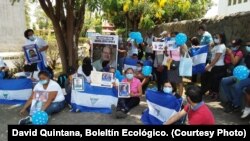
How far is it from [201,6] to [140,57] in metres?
20.0

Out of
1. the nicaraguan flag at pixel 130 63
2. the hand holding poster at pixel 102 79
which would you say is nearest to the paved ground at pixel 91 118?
the hand holding poster at pixel 102 79

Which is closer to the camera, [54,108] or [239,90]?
[239,90]

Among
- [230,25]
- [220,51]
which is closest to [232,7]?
[230,25]

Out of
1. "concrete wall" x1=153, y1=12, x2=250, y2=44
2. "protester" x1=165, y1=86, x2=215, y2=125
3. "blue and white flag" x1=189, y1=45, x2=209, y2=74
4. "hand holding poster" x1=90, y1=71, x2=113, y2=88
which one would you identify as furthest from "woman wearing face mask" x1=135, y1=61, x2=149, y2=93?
"protester" x1=165, y1=86, x2=215, y2=125

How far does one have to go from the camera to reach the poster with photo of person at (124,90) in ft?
26.2

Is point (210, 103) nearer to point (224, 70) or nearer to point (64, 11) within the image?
point (224, 70)

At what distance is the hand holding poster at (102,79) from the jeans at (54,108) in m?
0.85

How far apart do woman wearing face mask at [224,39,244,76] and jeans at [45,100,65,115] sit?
3.97 m

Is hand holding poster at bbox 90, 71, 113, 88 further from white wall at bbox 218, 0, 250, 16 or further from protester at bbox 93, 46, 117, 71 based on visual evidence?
white wall at bbox 218, 0, 250, 16

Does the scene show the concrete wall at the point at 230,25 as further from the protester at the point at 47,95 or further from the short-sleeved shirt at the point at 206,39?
the protester at the point at 47,95

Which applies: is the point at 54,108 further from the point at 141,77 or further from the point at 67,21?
the point at 67,21

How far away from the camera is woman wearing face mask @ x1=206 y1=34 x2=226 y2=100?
8.59m

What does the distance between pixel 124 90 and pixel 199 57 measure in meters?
2.56

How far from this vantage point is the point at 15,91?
892 cm
